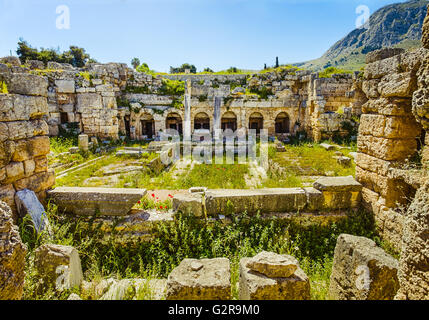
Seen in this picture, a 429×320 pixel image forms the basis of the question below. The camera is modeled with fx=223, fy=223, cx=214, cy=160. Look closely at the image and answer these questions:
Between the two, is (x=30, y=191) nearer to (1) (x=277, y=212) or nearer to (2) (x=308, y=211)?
(1) (x=277, y=212)

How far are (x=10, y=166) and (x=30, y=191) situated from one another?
51 cm

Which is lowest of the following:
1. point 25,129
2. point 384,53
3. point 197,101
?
point 25,129

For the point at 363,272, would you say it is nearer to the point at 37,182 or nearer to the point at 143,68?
the point at 37,182

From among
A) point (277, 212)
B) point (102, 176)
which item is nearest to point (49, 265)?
point (277, 212)

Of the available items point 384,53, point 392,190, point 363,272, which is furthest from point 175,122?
point 363,272

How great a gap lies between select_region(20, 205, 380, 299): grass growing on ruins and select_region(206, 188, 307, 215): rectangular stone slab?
188 millimetres

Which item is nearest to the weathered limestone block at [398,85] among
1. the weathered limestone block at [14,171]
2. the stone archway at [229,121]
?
the weathered limestone block at [14,171]

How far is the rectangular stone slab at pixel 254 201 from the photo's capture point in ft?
13.5

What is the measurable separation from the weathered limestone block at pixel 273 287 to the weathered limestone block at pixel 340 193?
2.31m

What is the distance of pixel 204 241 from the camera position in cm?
378

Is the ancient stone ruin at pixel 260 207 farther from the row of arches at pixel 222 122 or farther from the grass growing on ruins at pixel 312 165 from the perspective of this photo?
the row of arches at pixel 222 122

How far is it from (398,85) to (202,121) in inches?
640

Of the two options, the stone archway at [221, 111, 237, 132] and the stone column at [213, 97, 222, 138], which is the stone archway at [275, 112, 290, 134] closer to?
the stone archway at [221, 111, 237, 132]

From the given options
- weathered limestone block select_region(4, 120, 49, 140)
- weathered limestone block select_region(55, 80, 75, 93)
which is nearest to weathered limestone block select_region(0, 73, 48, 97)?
weathered limestone block select_region(4, 120, 49, 140)
